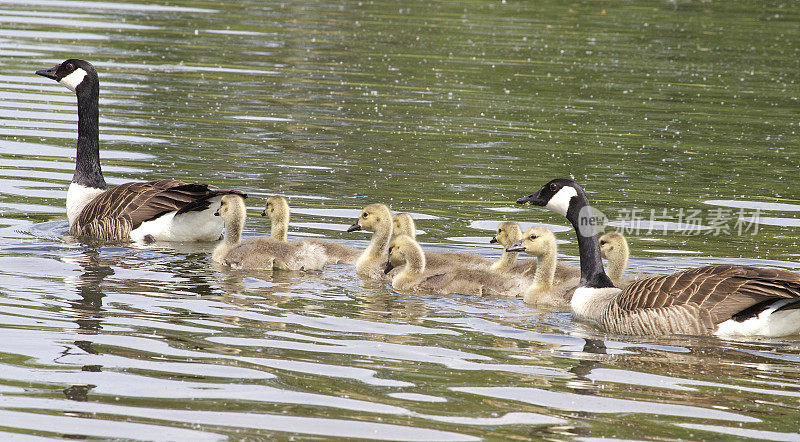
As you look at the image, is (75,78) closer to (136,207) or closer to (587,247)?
(136,207)

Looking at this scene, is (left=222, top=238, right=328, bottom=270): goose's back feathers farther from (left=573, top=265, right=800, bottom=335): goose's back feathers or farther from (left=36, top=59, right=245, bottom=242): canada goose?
(left=573, top=265, right=800, bottom=335): goose's back feathers

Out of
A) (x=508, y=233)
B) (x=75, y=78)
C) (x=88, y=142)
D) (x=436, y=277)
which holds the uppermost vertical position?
(x=75, y=78)

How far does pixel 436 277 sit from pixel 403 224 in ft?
4.00

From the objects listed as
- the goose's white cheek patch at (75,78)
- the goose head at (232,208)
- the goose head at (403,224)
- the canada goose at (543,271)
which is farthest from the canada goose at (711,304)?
the goose's white cheek patch at (75,78)

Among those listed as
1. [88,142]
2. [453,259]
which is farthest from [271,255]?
[88,142]

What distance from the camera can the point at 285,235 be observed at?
12375 millimetres

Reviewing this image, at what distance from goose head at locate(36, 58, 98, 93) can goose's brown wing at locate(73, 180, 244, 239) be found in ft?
7.33

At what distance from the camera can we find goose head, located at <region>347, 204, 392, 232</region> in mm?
12031

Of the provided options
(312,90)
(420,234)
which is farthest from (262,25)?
(420,234)

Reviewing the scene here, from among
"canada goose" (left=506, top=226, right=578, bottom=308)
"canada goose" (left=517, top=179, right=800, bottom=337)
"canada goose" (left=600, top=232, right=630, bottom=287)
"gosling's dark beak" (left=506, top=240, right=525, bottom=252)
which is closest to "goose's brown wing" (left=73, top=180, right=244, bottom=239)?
"gosling's dark beak" (left=506, top=240, right=525, bottom=252)

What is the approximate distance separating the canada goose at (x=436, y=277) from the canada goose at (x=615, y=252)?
1025 mm

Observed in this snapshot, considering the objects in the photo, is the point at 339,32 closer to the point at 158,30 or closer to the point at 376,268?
the point at 158,30

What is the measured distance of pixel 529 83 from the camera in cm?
2475

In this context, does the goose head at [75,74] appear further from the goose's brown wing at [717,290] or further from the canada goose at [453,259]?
the goose's brown wing at [717,290]
